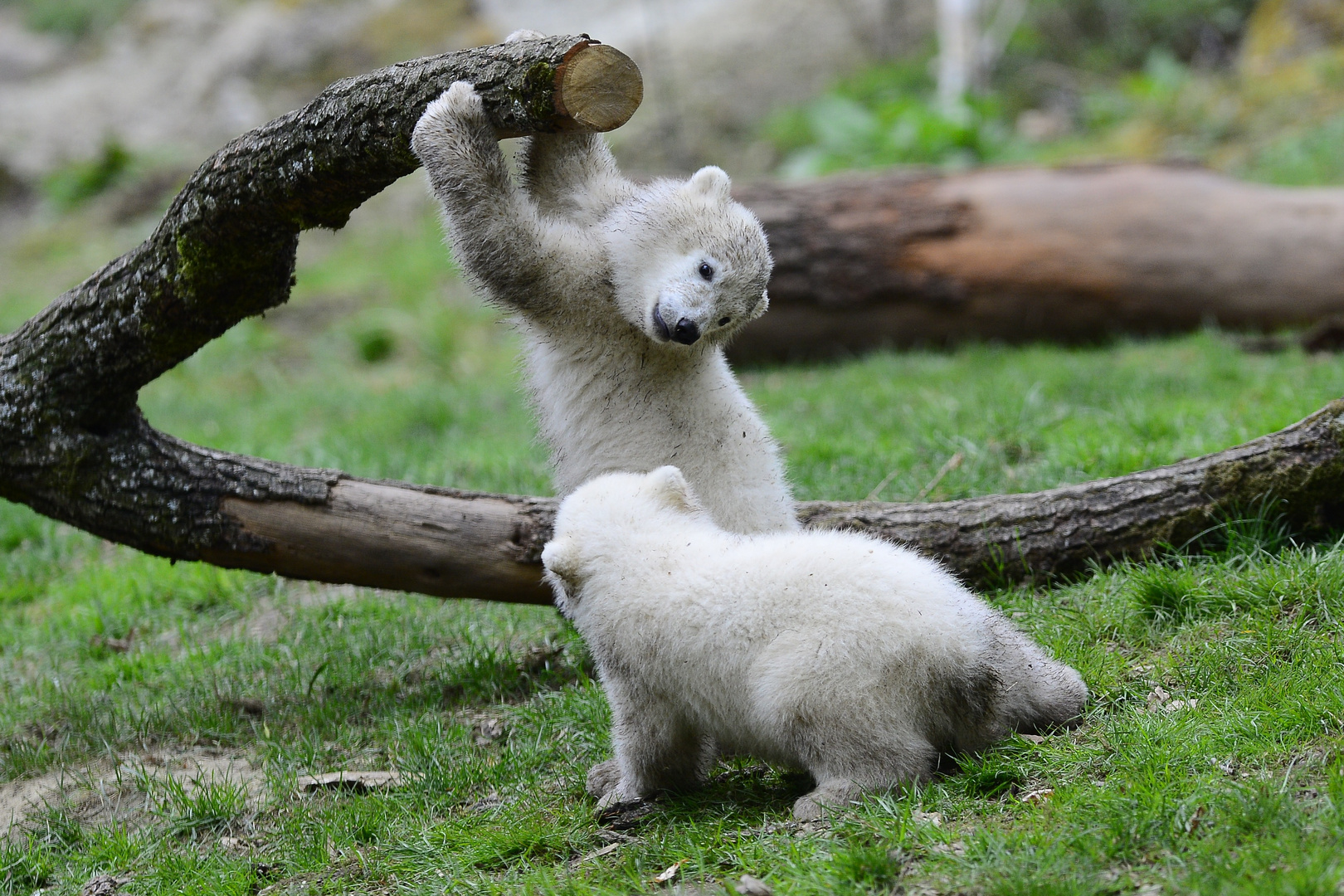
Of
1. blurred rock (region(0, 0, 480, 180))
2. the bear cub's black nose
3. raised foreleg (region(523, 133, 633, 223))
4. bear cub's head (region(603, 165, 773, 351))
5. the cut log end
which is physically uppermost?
blurred rock (region(0, 0, 480, 180))

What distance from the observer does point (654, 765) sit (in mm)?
3744

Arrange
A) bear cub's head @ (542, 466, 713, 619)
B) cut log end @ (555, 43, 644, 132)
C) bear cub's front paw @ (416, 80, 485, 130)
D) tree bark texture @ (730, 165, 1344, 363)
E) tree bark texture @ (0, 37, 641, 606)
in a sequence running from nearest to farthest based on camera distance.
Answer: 1. bear cub's head @ (542, 466, 713, 619)
2. cut log end @ (555, 43, 644, 132)
3. bear cub's front paw @ (416, 80, 485, 130)
4. tree bark texture @ (0, 37, 641, 606)
5. tree bark texture @ (730, 165, 1344, 363)

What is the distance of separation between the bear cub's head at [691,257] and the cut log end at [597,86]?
397 millimetres

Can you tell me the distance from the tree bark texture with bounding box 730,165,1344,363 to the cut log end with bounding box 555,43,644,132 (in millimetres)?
6109

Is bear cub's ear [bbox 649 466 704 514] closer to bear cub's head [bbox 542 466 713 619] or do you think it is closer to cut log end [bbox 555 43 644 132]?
bear cub's head [bbox 542 466 713 619]

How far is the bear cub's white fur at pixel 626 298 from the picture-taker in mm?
4109

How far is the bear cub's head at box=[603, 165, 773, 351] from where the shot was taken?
4.14 metres

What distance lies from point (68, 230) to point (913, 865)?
1776cm

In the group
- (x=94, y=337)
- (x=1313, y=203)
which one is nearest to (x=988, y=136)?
(x=1313, y=203)

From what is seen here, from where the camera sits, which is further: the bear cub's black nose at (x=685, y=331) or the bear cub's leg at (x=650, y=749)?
the bear cub's black nose at (x=685, y=331)

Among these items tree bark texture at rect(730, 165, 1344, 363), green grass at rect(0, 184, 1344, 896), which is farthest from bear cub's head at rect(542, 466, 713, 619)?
tree bark texture at rect(730, 165, 1344, 363)

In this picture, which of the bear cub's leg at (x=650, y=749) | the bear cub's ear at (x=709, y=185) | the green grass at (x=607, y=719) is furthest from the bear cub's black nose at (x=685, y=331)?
the green grass at (x=607, y=719)

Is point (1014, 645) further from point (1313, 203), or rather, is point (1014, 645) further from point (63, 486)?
point (1313, 203)

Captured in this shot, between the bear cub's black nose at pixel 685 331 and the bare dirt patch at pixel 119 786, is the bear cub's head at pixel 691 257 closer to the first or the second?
the bear cub's black nose at pixel 685 331
